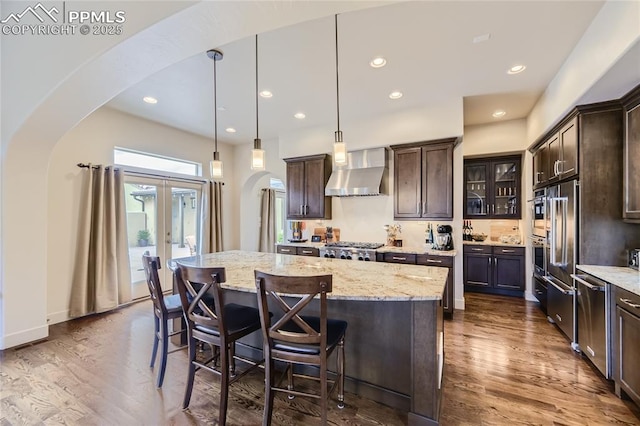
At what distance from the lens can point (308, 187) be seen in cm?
522

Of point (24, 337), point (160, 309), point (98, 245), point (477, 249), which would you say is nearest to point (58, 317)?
point (24, 337)

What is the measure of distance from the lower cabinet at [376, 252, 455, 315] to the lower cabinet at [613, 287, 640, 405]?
5.49 ft

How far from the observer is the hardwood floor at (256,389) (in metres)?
2.00

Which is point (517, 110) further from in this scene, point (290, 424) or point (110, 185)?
point (110, 185)

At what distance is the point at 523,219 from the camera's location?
4.92m

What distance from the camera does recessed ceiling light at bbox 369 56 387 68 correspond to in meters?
2.95

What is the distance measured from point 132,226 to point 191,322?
11.6 feet

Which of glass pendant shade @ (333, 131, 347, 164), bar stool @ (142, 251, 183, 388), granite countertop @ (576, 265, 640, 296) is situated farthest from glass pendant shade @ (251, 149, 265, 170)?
granite countertop @ (576, 265, 640, 296)

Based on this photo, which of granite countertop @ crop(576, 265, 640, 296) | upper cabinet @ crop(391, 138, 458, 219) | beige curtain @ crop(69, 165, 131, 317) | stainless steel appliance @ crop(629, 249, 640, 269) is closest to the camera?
granite countertop @ crop(576, 265, 640, 296)

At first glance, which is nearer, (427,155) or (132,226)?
(427,155)

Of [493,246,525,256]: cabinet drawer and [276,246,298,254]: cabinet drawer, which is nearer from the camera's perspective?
[493,246,525,256]: cabinet drawer

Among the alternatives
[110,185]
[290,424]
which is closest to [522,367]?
[290,424]

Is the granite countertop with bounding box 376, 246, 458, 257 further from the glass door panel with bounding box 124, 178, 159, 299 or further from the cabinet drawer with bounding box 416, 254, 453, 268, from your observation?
the glass door panel with bounding box 124, 178, 159, 299

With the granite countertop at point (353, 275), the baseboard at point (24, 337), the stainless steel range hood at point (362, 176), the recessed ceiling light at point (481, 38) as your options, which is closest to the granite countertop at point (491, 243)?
the stainless steel range hood at point (362, 176)
